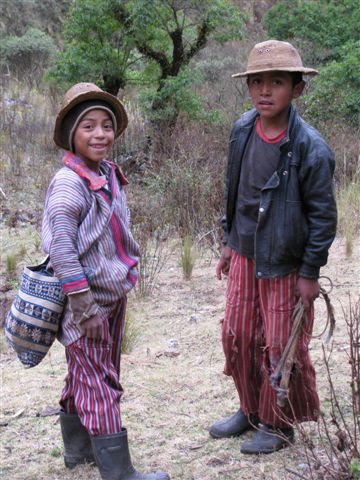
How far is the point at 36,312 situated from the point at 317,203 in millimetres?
1213

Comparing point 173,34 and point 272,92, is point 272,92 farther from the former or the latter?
point 173,34

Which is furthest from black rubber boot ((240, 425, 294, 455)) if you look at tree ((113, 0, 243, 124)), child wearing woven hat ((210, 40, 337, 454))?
tree ((113, 0, 243, 124))

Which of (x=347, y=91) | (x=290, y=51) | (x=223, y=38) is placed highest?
(x=223, y=38)

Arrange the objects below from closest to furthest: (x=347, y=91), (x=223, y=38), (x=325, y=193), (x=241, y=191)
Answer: (x=325, y=193) → (x=241, y=191) → (x=223, y=38) → (x=347, y=91)

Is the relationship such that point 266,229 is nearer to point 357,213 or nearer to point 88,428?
point 88,428

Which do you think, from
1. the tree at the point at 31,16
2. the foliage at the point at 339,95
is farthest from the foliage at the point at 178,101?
the tree at the point at 31,16

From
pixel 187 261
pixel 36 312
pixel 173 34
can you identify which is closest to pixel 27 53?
pixel 173 34

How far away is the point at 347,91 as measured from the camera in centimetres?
1219

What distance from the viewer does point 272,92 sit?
3.07 metres

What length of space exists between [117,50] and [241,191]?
8462 mm

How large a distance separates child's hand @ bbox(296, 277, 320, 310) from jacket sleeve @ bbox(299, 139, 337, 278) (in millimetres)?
24

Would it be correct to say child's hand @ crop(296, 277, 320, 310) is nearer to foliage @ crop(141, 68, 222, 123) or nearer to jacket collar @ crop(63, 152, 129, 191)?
jacket collar @ crop(63, 152, 129, 191)

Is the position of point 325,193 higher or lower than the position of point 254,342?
higher

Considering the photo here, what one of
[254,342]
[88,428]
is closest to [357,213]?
[254,342]
